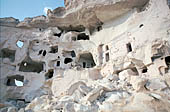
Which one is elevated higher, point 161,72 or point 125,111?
point 161,72

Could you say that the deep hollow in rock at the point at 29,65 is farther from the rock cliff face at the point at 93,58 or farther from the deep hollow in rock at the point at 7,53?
the deep hollow in rock at the point at 7,53

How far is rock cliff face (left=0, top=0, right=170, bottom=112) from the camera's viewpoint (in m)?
6.88

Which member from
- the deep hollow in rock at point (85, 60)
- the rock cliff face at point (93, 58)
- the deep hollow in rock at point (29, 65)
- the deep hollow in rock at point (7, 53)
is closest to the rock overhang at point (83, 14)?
the rock cliff face at point (93, 58)

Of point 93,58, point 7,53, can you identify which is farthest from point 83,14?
point 7,53

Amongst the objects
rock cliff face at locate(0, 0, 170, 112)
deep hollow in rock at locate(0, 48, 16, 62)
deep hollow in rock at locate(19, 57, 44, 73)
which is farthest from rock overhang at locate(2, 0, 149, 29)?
deep hollow in rock at locate(19, 57, 44, 73)

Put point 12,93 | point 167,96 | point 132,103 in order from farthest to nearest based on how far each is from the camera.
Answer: point 12,93 → point 167,96 → point 132,103

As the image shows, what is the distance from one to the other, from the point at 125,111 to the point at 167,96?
2275mm

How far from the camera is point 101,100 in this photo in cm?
683

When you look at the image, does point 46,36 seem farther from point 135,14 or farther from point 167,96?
point 167,96

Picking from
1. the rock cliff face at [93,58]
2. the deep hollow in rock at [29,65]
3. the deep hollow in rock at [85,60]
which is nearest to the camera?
the rock cliff face at [93,58]

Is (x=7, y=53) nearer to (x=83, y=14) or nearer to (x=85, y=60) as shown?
(x=85, y=60)

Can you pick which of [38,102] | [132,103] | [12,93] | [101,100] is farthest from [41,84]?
[132,103]

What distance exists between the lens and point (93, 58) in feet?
48.1

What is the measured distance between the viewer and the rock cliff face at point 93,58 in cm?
688
